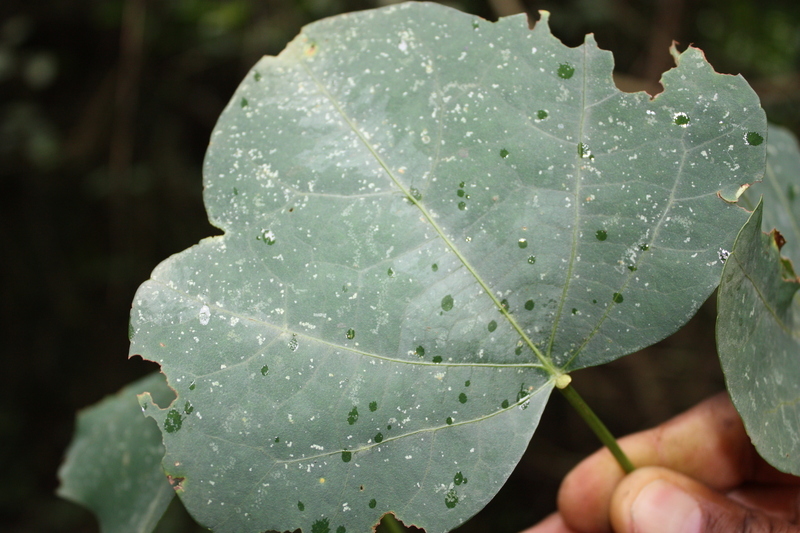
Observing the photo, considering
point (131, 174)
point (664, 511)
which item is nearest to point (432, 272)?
point (664, 511)

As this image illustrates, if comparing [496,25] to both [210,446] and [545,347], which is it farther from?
[210,446]

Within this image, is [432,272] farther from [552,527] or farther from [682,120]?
[552,527]

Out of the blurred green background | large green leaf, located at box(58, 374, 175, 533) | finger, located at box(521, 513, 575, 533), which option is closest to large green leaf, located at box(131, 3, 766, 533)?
large green leaf, located at box(58, 374, 175, 533)

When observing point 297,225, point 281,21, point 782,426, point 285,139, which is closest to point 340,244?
point 297,225

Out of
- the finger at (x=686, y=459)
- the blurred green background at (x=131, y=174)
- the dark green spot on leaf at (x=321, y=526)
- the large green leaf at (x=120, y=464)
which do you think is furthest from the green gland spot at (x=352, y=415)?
the blurred green background at (x=131, y=174)

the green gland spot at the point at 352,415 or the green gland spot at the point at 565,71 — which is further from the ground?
the green gland spot at the point at 565,71

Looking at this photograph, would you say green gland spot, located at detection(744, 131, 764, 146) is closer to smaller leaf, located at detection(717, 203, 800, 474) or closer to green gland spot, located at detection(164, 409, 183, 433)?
smaller leaf, located at detection(717, 203, 800, 474)

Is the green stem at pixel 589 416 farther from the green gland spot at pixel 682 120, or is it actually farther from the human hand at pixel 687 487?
the green gland spot at pixel 682 120
